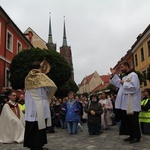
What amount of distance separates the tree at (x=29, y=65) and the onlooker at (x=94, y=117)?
10.3 metres

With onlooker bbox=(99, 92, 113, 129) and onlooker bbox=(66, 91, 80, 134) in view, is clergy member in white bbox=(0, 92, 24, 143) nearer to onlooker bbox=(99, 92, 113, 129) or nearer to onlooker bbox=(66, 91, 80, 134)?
onlooker bbox=(66, 91, 80, 134)

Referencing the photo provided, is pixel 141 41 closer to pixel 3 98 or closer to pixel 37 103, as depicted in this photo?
pixel 3 98

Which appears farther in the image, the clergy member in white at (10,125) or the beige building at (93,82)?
the beige building at (93,82)

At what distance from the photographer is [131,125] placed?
606 centimetres

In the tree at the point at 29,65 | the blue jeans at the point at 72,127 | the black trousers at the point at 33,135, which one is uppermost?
the tree at the point at 29,65

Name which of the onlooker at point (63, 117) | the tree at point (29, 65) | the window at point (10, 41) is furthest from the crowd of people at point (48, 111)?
the window at point (10, 41)

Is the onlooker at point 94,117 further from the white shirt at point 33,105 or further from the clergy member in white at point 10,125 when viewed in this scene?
the white shirt at point 33,105

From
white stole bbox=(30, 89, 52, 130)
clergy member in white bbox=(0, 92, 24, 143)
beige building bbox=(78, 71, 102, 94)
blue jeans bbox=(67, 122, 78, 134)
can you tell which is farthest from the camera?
beige building bbox=(78, 71, 102, 94)

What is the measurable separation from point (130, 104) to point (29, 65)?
13.7m

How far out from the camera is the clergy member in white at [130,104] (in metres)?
6.01

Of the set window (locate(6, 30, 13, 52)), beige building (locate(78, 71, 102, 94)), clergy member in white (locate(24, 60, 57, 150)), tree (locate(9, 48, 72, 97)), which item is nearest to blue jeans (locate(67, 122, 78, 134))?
clergy member in white (locate(24, 60, 57, 150))

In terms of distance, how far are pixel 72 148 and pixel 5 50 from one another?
661 inches

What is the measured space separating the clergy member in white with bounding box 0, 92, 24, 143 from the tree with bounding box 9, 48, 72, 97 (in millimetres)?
11185

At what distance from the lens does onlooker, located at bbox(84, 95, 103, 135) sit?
8.82 metres
